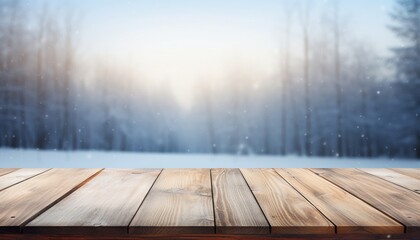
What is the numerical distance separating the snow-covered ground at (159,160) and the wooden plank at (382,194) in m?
3.29

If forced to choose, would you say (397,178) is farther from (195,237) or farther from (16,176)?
(16,176)

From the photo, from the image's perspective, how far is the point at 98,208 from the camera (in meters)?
1.02

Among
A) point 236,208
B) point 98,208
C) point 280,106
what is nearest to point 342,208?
point 236,208

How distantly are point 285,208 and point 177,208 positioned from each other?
9.6 inches

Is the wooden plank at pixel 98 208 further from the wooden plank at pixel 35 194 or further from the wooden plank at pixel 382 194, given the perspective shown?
the wooden plank at pixel 382 194

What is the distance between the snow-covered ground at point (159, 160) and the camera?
495 centimetres

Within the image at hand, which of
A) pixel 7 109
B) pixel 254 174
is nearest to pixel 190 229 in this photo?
pixel 254 174

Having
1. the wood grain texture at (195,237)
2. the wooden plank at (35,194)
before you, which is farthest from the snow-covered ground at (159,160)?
the wood grain texture at (195,237)

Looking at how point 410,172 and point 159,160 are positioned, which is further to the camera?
point 159,160

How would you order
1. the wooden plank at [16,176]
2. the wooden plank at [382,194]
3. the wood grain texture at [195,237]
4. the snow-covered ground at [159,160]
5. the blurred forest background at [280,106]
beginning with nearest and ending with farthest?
1. the wood grain texture at [195,237]
2. the wooden plank at [382,194]
3. the wooden plank at [16,176]
4. the snow-covered ground at [159,160]
5. the blurred forest background at [280,106]

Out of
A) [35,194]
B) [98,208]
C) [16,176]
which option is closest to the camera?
[98,208]

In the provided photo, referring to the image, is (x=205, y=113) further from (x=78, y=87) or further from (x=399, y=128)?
(x=399, y=128)

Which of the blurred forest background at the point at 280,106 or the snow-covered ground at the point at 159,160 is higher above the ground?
the blurred forest background at the point at 280,106

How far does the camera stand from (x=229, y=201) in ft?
3.61
